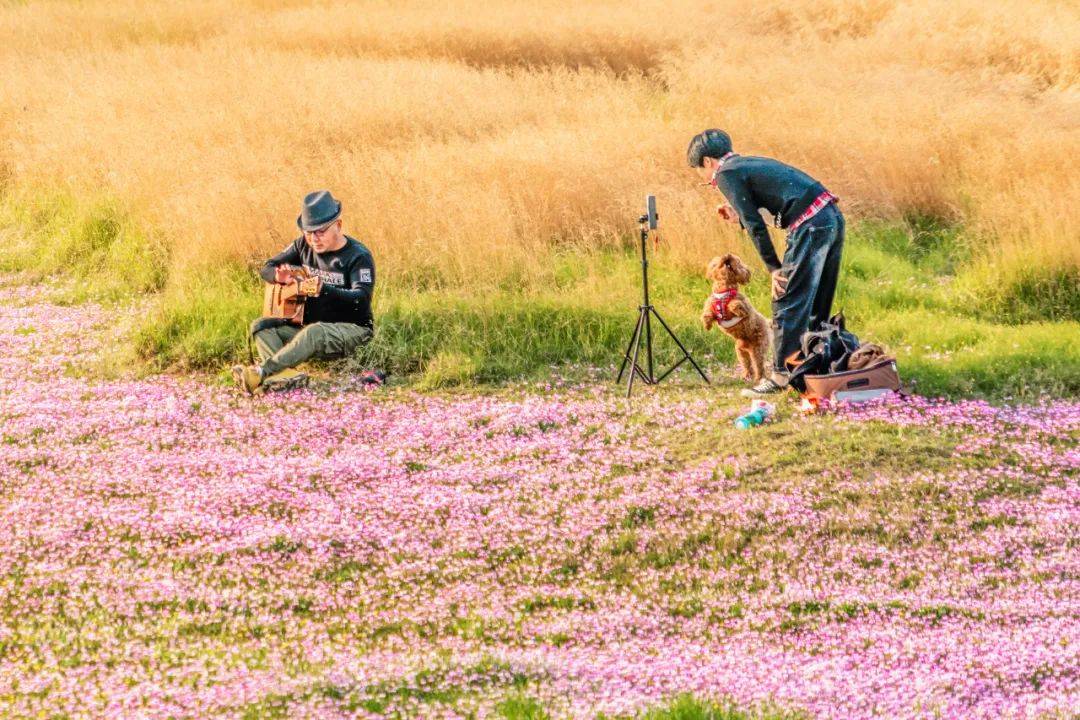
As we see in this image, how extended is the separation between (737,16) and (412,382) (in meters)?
15.9

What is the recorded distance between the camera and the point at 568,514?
7445mm

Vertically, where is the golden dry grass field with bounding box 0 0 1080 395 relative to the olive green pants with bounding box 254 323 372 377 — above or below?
above

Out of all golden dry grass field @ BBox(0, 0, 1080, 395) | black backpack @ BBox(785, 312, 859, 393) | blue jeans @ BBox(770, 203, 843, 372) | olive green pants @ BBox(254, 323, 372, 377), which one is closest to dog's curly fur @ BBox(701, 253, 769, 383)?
blue jeans @ BBox(770, 203, 843, 372)

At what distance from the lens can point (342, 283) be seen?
10.1 meters

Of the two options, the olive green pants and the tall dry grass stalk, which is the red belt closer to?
the tall dry grass stalk

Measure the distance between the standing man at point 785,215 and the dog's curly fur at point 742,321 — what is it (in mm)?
234

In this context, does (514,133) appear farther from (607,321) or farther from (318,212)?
(318,212)

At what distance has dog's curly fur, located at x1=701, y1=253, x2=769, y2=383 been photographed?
917 centimetres

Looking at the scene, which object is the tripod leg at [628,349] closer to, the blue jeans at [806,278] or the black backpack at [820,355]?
the blue jeans at [806,278]

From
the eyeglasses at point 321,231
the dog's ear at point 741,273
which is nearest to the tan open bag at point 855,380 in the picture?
the dog's ear at point 741,273

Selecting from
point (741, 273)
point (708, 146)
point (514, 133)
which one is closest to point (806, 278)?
point (741, 273)

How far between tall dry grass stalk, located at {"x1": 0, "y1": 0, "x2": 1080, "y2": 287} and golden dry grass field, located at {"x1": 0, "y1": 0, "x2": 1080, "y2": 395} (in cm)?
4

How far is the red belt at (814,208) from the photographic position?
8.99 metres

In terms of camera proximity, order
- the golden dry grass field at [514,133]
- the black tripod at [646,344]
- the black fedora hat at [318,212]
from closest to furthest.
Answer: the black tripod at [646,344]
the black fedora hat at [318,212]
the golden dry grass field at [514,133]
